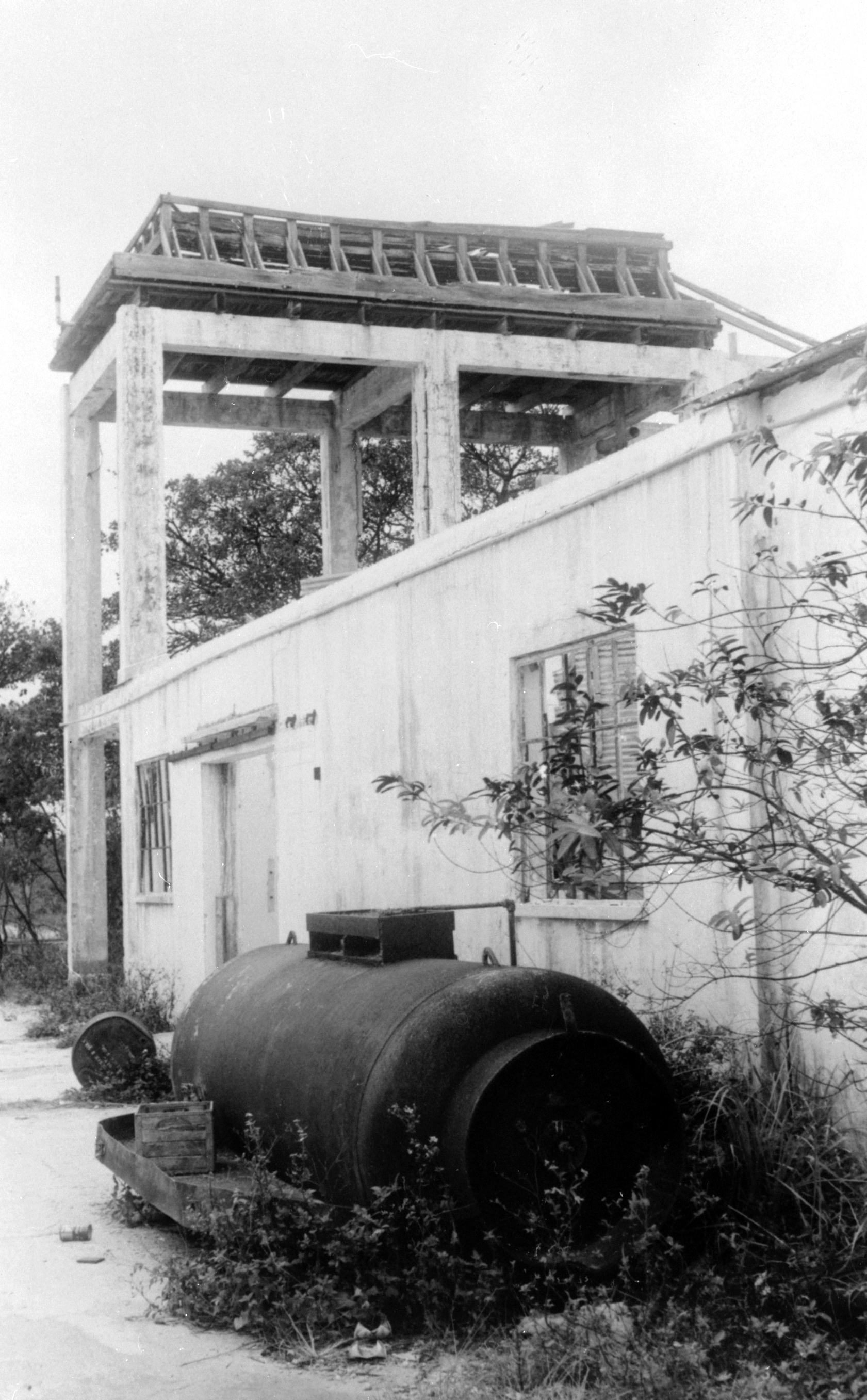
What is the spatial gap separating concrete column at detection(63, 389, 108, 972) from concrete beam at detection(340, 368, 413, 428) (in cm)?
334

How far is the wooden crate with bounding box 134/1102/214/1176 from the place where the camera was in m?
6.04

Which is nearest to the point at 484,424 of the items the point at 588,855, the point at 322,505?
the point at 322,505

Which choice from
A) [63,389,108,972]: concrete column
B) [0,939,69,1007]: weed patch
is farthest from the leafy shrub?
[0,939,69,1007]: weed patch

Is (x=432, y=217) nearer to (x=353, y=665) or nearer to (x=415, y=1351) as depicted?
(x=353, y=665)

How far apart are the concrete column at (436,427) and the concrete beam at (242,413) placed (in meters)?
2.44

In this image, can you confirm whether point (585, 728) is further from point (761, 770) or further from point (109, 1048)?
point (109, 1048)

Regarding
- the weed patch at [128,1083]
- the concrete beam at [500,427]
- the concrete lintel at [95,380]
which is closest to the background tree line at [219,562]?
the concrete beam at [500,427]

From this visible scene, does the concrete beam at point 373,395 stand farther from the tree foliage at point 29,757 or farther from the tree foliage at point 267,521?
the tree foliage at point 29,757

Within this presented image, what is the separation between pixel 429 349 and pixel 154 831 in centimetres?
623

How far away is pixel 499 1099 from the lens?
193 inches

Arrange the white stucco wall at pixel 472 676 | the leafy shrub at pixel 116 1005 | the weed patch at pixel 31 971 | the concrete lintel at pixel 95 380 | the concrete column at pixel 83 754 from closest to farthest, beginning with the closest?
the white stucco wall at pixel 472 676 → the leafy shrub at pixel 116 1005 → the concrete lintel at pixel 95 380 → the concrete column at pixel 83 754 → the weed patch at pixel 31 971

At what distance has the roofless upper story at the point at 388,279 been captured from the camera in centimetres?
1653

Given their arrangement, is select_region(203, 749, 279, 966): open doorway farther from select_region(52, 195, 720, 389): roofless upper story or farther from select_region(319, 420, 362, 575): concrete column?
select_region(319, 420, 362, 575): concrete column

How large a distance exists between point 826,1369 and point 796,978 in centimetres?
157
